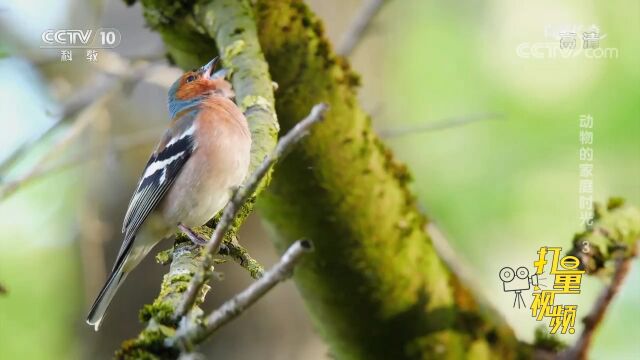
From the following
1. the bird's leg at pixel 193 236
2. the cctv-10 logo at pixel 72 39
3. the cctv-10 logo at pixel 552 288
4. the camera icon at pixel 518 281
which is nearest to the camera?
the bird's leg at pixel 193 236

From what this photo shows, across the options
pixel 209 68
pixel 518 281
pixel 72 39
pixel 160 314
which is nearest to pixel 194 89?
pixel 209 68

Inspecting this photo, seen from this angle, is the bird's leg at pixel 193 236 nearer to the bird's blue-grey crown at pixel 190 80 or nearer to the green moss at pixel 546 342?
the bird's blue-grey crown at pixel 190 80

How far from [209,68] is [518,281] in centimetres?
153

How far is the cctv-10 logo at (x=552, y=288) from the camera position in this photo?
9.32ft

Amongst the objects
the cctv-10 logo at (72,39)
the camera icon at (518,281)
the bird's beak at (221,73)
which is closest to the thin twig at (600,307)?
the camera icon at (518,281)

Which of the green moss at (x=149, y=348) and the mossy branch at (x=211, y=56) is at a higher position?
the mossy branch at (x=211, y=56)

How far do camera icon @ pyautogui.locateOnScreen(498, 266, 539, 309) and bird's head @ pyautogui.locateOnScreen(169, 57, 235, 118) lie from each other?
1.36 metres

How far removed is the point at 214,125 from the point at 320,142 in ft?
1.96

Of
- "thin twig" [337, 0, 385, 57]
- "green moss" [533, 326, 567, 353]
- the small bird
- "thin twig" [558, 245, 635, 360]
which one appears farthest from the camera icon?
the small bird

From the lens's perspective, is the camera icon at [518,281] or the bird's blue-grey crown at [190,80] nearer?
the bird's blue-grey crown at [190,80]

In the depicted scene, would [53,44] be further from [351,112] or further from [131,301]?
[351,112]

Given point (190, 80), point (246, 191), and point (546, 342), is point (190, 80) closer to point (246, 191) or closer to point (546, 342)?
point (546, 342)

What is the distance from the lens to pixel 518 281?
10.4ft

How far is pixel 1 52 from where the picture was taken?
2041mm
